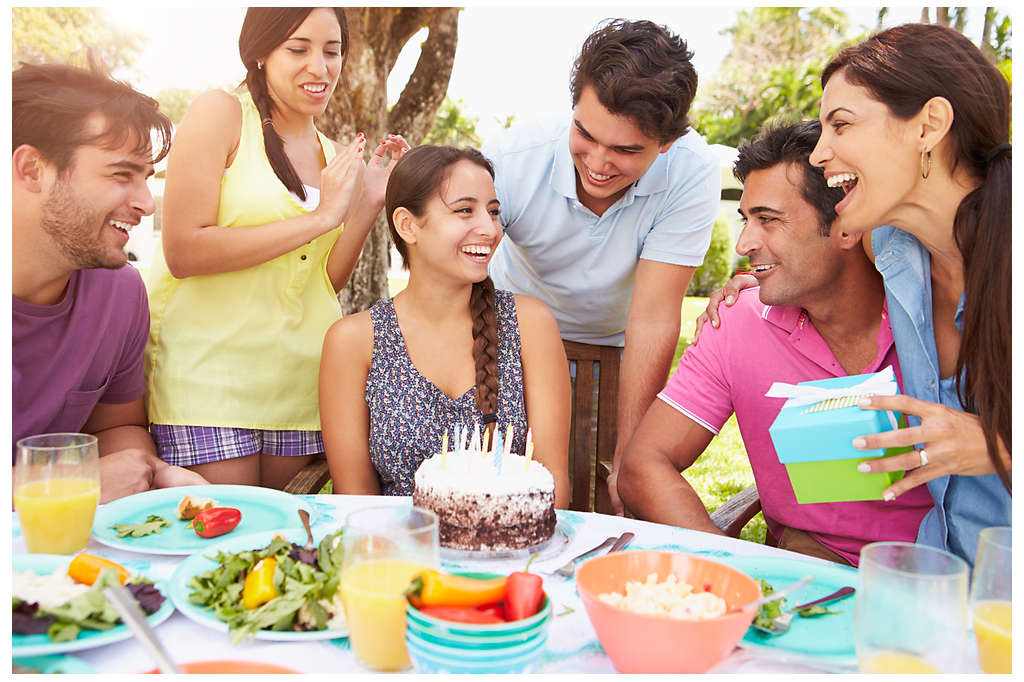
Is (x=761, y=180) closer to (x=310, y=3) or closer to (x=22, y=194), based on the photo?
(x=310, y=3)

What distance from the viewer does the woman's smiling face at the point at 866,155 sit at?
2.20 meters

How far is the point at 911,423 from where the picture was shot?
2.29 m

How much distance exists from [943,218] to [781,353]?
2.25 feet

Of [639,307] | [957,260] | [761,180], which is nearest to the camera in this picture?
[957,260]

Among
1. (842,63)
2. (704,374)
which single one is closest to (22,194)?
(704,374)

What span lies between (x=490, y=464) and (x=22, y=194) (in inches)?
60.4

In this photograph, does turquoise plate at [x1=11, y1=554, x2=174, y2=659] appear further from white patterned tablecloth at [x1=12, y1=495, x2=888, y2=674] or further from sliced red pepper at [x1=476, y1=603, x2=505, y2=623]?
sliced red pepper at [x1=476, y1=603, x2=505, y2=623]

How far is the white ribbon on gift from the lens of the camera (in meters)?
1.82

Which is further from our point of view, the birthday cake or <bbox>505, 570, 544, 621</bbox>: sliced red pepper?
the birthday cake

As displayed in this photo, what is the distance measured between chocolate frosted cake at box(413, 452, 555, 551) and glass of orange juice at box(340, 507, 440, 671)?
1.67 ft

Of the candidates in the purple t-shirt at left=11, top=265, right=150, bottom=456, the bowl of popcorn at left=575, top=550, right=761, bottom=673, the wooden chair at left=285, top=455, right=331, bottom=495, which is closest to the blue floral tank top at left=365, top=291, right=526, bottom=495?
the wooden chair at left=285, top=455, right=331, bottom=495

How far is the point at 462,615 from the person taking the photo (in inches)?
50.7

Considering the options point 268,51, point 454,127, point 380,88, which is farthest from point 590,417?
point 454,127

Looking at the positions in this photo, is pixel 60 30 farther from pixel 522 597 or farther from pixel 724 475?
pixel 522 597
